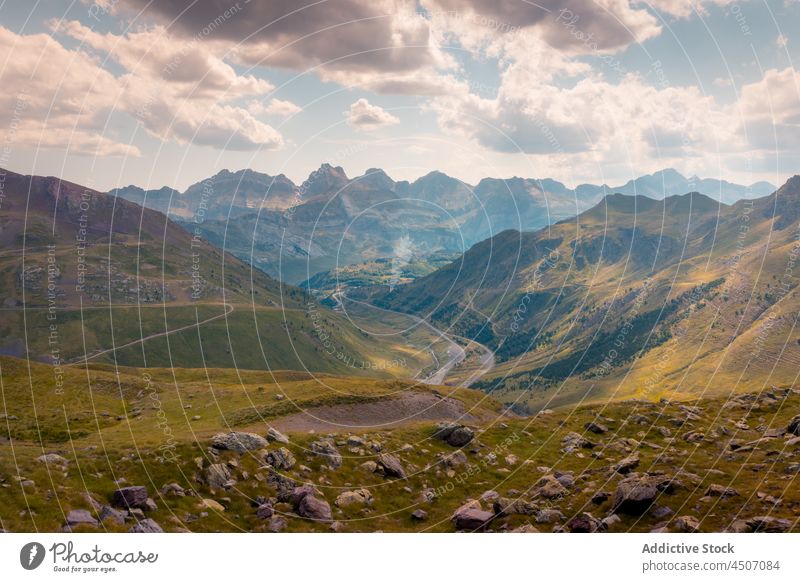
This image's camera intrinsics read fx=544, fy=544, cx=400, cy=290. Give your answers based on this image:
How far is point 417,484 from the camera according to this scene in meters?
76.3

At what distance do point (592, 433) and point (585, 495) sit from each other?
37.4m

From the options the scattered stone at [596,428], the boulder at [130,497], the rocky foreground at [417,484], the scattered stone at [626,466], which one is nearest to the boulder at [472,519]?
the rocky foreground at [417,484]

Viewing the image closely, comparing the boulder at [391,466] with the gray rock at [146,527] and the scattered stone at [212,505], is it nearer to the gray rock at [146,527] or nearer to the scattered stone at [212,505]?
the scattered stone at [212,505]

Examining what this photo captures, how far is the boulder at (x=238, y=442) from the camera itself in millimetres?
72256

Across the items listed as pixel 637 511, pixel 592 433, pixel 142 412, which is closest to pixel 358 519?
pixel 637 511

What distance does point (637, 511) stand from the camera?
58.0 m

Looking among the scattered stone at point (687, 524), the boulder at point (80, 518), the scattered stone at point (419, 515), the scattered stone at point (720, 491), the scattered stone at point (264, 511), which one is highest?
the scattered stone at point (720, 491)

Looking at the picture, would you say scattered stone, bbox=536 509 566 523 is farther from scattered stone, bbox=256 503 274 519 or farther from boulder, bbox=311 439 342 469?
scattered stone, bbox=256 503 274 519

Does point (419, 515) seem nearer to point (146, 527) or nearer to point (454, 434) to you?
point (454, 434)

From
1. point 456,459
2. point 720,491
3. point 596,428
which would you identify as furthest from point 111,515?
point 596,428

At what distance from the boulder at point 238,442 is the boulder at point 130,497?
14271 mm

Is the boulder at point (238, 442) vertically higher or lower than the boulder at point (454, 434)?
higher

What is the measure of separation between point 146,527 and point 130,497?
203 inches

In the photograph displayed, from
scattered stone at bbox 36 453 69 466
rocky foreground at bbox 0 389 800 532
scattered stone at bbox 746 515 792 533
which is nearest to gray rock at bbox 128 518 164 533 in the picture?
rocky foreground at bbox 0 389 800 532
